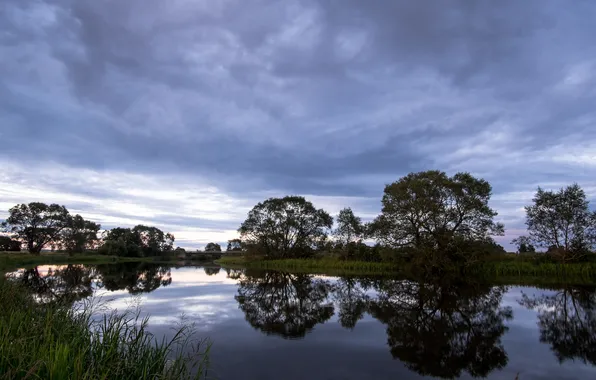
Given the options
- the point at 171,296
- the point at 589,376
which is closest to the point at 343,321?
the point at 589,376

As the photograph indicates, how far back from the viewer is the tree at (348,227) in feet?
179

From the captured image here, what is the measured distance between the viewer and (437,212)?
1491 inches

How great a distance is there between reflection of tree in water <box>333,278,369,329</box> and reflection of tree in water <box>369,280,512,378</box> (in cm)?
70

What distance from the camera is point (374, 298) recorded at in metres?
22.4

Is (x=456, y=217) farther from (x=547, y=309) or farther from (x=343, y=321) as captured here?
(x=343, y=321)

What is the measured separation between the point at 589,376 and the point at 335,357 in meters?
6.18

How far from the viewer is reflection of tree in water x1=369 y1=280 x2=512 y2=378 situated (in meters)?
9.79

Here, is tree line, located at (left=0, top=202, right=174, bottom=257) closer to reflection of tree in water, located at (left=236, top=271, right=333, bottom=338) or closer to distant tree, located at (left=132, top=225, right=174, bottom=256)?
distant tree, located at (left=132, top=225, right=174, bottom=256)

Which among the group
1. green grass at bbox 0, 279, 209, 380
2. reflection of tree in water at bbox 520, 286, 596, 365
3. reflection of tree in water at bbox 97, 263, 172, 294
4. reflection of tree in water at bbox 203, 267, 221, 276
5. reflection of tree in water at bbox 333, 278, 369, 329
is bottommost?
reflection of tree in water at bbox 203, 267, 221, 276

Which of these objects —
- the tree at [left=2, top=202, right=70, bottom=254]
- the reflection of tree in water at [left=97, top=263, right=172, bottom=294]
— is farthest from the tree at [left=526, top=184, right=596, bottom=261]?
the tree at [left=2, top=202, right=70, bottom=254]

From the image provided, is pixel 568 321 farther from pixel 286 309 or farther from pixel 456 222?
pixel 456 222

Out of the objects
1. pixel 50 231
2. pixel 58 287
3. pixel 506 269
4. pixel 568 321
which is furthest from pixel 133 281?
pixel 50 231

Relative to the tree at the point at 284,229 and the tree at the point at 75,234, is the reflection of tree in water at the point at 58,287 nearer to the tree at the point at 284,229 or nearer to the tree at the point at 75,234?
the tree at the point at 284,229

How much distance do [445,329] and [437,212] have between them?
2605 centimetres
